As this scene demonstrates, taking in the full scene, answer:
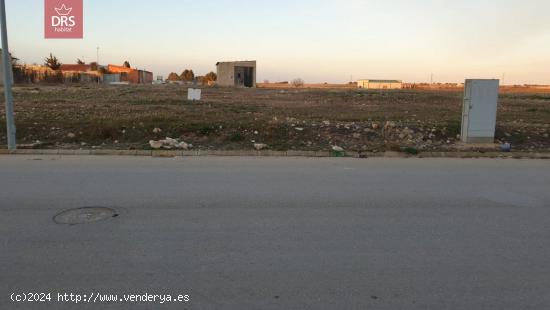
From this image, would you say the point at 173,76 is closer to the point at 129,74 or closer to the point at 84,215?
the point at 129,74

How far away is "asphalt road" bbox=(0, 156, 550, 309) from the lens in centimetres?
353

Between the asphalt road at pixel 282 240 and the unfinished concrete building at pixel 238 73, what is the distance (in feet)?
180

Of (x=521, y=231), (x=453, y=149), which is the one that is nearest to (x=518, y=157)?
(x=453, y=149)

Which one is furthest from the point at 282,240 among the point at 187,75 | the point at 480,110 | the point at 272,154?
the point at 187,75

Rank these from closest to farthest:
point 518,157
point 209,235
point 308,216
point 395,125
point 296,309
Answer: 1. point 296,309
2. point 209,235
3. point 308,216
4. point 518,157
5. point 395,125

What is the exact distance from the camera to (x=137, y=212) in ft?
18.5

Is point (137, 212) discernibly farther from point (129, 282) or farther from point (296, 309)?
point (296, 309)

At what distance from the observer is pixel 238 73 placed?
6219 cm

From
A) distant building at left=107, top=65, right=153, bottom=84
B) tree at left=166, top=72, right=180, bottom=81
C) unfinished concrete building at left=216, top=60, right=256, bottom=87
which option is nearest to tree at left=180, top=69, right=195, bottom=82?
tree at left=166, top=72, right=180, bottom=81

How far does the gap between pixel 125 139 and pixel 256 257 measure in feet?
29.9

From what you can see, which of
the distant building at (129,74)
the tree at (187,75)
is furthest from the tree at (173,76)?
the distant building at (129,74)

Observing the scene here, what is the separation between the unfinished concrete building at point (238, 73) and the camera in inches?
2437

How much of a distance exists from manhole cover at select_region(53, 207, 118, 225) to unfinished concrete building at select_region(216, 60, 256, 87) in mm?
56559

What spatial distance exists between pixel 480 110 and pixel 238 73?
52437 mm
